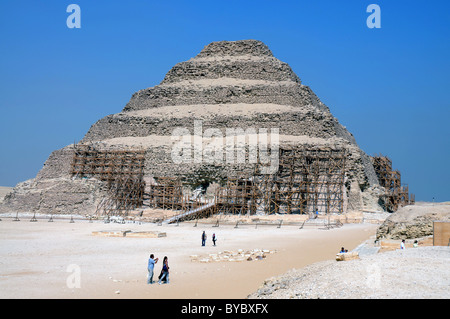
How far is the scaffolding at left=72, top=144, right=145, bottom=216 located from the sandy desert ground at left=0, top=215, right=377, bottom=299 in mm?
17085

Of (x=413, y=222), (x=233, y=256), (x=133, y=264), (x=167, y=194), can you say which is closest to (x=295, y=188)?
(x=167, y=194)

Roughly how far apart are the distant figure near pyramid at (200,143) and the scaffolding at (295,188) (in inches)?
6.1

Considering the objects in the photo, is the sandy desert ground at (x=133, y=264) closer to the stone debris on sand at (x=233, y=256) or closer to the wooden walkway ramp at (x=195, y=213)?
the stone debris on sand at (x=233, y=256)

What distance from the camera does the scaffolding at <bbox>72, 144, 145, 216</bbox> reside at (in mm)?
44406

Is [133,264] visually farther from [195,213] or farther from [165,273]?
[195,213]

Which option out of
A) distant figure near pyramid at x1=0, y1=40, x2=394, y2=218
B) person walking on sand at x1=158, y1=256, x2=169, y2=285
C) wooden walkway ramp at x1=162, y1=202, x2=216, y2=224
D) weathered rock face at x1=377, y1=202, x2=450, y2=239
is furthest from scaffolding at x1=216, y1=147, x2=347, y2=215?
person walking on sand at x1=158, y1=256, x2=169, y2=285

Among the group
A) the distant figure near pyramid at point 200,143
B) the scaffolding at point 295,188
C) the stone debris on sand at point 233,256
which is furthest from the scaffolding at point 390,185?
the stone debris on sand at point 233,256

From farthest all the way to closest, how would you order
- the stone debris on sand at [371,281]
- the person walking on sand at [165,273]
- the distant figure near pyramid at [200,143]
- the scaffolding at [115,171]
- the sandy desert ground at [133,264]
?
the scaffolding at [115,171], the distant figure near pyramid at [200,143], the person walking on sand at [165,273], the sandy desert ground at [133,264], the stone debris on sand at [371,281]

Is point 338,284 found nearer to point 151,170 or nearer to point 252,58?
point 151,170

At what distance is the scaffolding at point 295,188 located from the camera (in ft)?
139

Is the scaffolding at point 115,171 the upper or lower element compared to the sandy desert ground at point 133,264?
upper

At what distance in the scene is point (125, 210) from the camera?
1705 inches

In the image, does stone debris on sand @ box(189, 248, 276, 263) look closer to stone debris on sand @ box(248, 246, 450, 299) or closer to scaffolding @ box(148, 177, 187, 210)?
stone debris on sand @ box(248, 246, 450, 299)
